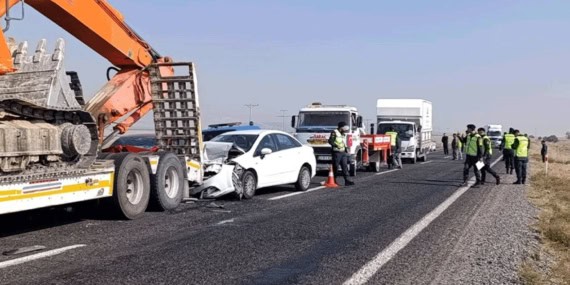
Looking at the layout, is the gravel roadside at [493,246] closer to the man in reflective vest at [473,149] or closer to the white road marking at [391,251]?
the white road marking at [391,251]

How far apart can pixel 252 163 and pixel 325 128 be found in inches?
349

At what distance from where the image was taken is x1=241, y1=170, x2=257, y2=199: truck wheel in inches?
523

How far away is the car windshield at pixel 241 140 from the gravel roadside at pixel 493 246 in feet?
17.0

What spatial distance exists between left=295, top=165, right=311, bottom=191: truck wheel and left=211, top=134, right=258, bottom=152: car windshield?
1847mm

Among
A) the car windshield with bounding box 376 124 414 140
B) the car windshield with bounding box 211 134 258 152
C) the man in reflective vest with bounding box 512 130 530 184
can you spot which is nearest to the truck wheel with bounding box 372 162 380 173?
the man in reflective vest with bounding box 512 130 530 184

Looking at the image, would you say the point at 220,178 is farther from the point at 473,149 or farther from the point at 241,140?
the point at 473,149

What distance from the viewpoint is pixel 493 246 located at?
834 cm

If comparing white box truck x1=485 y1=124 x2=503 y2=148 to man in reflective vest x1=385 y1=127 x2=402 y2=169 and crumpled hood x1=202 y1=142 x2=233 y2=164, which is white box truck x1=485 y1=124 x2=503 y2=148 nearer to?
man in reflective vest x1=385 y1=127 x2=402 y2=169

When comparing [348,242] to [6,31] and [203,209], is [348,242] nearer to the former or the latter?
[203,209]

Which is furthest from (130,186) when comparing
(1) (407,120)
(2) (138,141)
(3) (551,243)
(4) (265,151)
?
(1) (407,120)

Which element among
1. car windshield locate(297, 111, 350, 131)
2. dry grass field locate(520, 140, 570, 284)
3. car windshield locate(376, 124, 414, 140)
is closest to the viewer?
dry grass field locate(520, 140, 570, 284)

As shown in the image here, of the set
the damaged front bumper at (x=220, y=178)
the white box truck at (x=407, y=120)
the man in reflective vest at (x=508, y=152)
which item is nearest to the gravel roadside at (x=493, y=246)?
the damaged front bumper at (x=220, y=178)

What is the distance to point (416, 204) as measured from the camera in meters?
12.9

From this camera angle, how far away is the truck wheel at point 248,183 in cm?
1327
